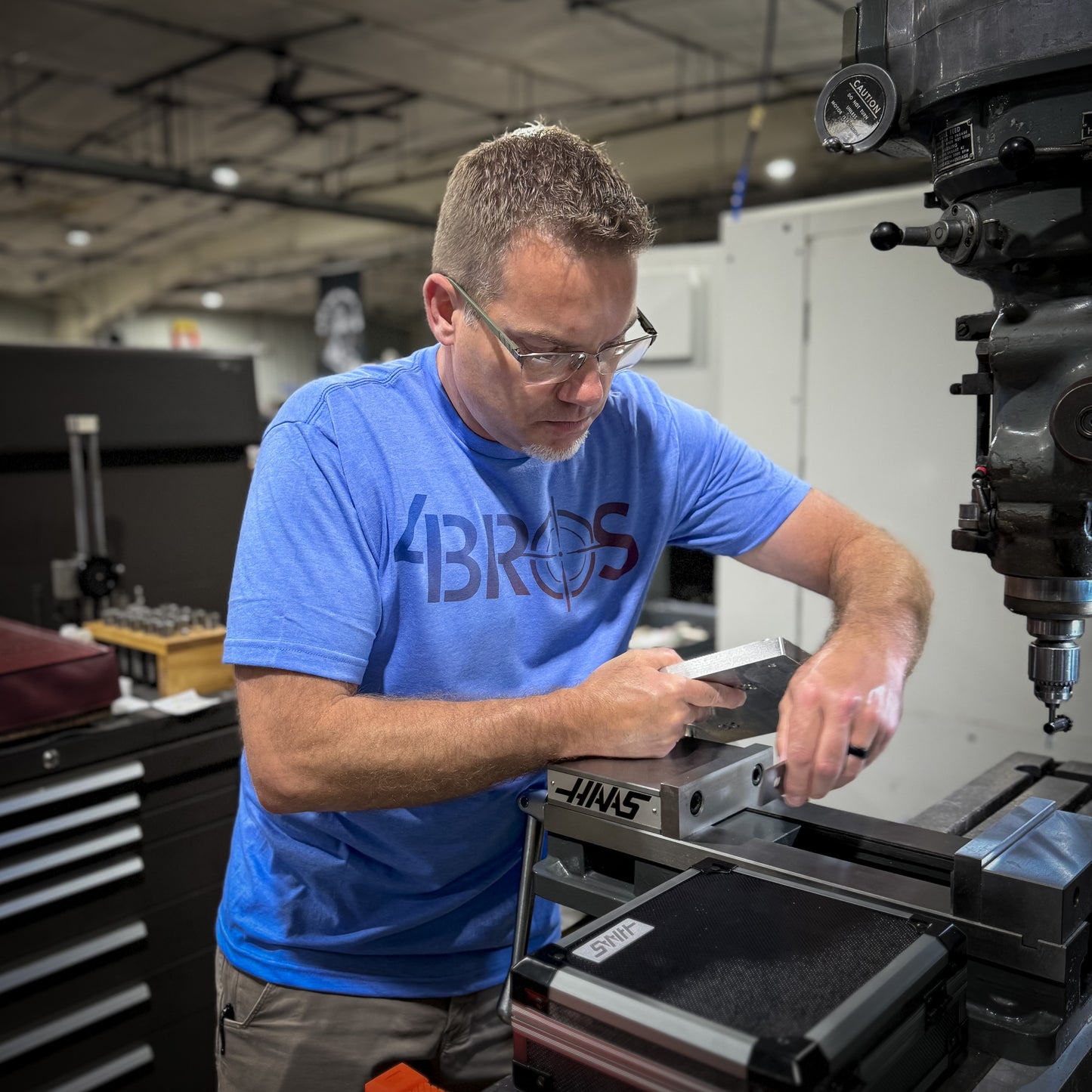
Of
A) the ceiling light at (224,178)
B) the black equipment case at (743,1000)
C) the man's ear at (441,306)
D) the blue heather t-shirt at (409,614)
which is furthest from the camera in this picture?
the ceiling light at (224,178)

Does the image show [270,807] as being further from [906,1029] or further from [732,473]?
[732,473]

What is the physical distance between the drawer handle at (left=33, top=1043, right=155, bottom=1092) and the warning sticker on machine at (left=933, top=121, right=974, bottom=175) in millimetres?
1872

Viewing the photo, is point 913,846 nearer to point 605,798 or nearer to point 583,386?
point 605,798

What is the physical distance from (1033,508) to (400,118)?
641cm

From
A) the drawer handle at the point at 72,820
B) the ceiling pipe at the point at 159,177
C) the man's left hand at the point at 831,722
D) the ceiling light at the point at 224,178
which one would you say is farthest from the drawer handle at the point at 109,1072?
the ceiling light at the point at 224,178

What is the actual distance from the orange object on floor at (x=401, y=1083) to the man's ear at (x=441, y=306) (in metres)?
0.68

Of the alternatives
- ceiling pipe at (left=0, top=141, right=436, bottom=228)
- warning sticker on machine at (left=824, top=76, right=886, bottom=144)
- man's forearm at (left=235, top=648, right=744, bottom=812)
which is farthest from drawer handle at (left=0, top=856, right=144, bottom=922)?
ceiling pipe at (left=0, top=141, right=436, bottom=228)

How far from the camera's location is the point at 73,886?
164 centimetres

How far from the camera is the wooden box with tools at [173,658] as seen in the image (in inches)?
73.7

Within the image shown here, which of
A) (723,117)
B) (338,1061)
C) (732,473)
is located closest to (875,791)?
(732,473)

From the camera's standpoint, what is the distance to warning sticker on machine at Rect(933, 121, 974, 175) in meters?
0.77

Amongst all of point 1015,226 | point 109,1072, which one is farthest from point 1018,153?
point 109,1072

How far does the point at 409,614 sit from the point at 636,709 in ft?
0.86

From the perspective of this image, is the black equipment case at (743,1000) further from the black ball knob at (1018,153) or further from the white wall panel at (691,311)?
the white wall panel at (691,311)
